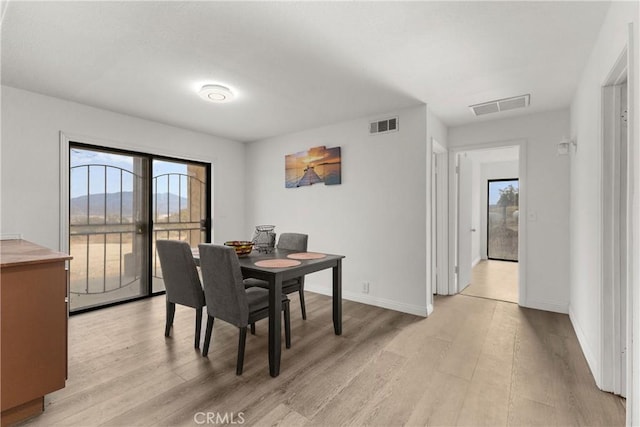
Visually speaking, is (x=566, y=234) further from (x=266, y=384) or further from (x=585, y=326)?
(x=266, y=384)

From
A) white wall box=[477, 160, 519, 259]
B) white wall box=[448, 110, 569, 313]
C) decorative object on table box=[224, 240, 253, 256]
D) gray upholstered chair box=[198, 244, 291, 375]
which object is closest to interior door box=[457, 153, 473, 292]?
white wall box=[448, 110, 569, 313]

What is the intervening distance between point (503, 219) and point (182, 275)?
22.7 ft

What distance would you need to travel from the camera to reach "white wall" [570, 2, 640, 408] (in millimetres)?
1616

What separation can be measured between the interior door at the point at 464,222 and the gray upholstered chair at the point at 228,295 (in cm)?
316

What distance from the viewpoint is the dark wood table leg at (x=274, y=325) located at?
2.10m

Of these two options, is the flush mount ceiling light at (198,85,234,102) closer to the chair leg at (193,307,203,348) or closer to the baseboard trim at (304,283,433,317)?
the chair leg at (193,307,203,348)

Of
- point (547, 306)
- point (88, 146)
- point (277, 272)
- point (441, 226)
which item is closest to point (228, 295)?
point (277, 272)

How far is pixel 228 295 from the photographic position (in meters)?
2.14

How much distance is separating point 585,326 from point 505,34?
236 cm

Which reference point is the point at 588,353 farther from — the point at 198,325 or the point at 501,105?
the point at 198,325

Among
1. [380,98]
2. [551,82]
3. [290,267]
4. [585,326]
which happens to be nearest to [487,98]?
[551,82]

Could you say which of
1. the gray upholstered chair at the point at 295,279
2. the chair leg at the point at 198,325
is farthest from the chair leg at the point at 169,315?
the gray upholstered chair at the point at 295,279

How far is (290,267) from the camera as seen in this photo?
2.28 m

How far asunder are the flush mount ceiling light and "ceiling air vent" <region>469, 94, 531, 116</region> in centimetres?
263
